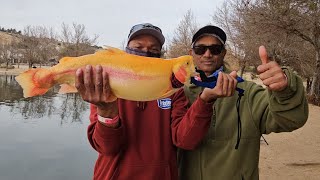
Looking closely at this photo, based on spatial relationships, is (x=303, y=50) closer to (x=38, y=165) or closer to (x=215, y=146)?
(x=38, y=165)

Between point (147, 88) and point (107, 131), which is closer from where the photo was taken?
point (147, 88)

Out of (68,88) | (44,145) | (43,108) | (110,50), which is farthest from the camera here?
(43,108)

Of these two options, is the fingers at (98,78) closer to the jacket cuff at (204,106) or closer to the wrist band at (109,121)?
the wrist band at (109,121)

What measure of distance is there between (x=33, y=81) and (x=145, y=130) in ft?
3.15

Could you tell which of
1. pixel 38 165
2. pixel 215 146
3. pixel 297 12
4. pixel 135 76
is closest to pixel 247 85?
pixel 215 146

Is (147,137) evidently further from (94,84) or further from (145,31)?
(145,31)

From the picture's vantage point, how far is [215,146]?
293cm

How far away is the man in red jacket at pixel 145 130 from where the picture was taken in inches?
105

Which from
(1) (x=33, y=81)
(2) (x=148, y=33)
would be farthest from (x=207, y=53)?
(1) (x=33, y=81)

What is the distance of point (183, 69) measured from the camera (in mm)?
2268

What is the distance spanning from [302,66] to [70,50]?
1768 inches

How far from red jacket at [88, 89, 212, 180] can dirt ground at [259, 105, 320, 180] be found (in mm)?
6744

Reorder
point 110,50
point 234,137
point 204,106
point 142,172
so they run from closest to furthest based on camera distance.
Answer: point 110,50 < point 204,106 < point 142,172 < point 234,137

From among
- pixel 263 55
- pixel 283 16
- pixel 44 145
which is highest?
pixel 283 16
